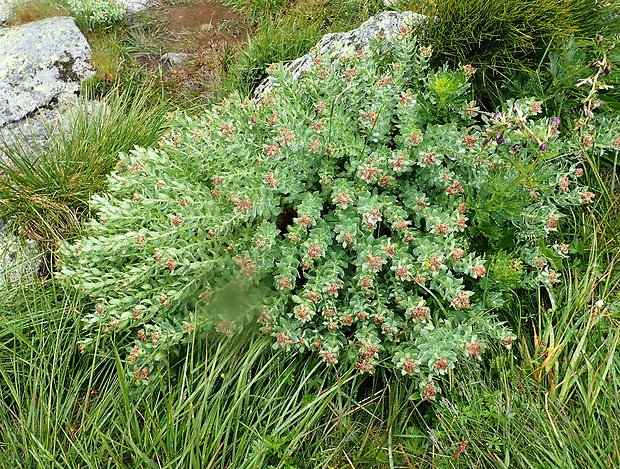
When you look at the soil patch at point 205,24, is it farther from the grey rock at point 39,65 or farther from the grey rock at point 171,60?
the grey rock at point 39,65

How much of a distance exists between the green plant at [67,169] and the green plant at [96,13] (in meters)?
1.64

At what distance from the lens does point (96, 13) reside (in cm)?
493

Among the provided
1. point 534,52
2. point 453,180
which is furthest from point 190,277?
point 534,52

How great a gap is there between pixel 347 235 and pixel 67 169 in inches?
84.4

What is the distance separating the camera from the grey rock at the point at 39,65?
13.6 ft

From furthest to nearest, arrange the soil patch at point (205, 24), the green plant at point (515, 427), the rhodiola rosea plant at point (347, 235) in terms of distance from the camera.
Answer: the soil patch at point (205, 24), the rhodiola rosea plant at point (347, 235), the green plant at point (515, 427)

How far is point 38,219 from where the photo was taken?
322cm

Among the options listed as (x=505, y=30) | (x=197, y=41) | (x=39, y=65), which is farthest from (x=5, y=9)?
(x=505, y=30)

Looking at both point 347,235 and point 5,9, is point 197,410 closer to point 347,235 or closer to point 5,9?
point 347,235

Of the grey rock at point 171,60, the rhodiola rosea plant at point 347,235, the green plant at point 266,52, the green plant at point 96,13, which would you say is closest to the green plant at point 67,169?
the rhodiola rosea plant at point 347,235

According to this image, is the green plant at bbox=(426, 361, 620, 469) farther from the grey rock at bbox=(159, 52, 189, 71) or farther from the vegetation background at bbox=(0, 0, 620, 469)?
the grey rock at bbox=(159, 52, 189, 71)

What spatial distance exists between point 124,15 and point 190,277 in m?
3.97

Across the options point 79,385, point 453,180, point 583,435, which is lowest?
point 583,435

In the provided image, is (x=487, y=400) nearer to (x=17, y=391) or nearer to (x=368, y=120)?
(x=368, y=120)
